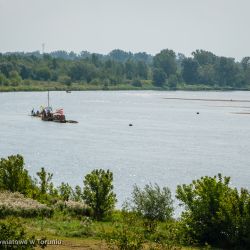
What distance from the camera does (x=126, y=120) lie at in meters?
143

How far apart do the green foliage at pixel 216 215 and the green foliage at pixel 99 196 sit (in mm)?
4910

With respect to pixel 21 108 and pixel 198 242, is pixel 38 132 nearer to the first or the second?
pixel 21 108

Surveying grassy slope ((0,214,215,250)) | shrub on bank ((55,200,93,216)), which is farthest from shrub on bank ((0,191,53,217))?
shrub on bank ((55,200,93,216))

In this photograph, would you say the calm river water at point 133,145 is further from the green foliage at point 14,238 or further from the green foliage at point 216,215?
the green foliage at point 14,238

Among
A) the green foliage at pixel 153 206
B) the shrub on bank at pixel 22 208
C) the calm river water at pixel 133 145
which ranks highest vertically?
the shrub on bank at pixel 22 208

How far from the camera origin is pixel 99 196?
34812 millimetres

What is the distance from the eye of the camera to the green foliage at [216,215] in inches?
1145

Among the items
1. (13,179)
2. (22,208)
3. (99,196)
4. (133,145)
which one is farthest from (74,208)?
(133,145)

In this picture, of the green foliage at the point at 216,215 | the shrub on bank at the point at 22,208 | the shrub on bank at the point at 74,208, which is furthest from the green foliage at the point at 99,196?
the green foliage at the point at 216,215

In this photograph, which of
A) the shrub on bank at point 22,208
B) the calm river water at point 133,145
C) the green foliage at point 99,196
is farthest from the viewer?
the calm river water at point 133,145

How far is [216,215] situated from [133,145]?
65.9 m

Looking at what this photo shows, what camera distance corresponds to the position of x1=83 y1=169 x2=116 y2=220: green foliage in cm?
3484

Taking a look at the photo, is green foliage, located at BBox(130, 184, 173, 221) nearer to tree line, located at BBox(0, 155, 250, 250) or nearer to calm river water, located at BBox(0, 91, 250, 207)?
tree line, located at BBox(0, 155, 250, 250)

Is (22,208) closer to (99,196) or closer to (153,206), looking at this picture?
(99,196)
